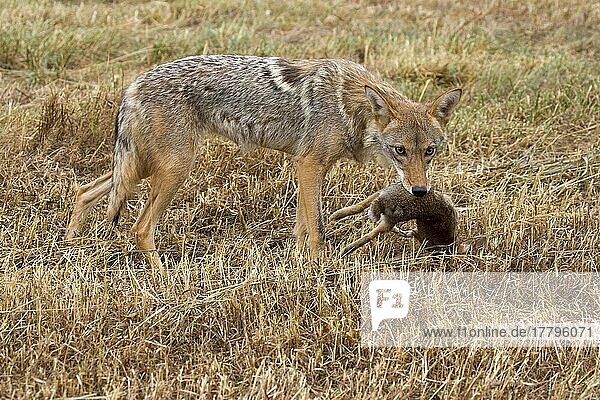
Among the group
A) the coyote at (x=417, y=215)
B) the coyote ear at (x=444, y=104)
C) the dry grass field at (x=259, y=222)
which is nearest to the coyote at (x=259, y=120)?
the coyote ear at (x=444, y=104)

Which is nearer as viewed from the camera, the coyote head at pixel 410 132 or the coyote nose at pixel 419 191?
the coyote nose at pixel 419 191

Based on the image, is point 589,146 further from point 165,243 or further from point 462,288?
point 165,243

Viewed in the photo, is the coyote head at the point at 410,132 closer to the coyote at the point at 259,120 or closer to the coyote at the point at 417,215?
the coyote at the point at 259,120

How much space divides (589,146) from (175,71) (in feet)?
13.2

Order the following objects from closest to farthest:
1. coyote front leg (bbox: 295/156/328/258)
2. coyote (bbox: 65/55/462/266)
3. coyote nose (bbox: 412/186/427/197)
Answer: coyote nose (bbox: 412/186/427/197) → coyote (bbox: 65/55/462/266) → coyote front leg (bbox: 295/156/328/258)

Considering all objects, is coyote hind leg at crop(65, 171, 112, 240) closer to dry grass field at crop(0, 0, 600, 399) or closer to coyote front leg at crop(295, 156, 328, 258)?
dry grass field at crop(0, 0, 600, 399)

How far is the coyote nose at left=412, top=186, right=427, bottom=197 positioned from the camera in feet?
17.8

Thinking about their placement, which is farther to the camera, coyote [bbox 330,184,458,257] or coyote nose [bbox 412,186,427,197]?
coyote [bbox 330,184,458,257]

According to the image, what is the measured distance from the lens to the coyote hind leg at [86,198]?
626 cm

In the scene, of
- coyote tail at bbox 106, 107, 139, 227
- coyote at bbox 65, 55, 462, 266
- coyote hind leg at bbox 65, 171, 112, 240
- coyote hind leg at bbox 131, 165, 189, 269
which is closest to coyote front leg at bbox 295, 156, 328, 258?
coyote at bbox 65, 55, 462, 266

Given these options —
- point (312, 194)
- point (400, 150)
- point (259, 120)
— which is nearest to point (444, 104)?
point (400, 150)

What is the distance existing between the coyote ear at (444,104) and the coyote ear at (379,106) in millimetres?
304

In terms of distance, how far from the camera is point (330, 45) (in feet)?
34.4

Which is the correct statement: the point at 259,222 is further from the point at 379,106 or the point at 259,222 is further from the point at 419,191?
the point at 419,191
